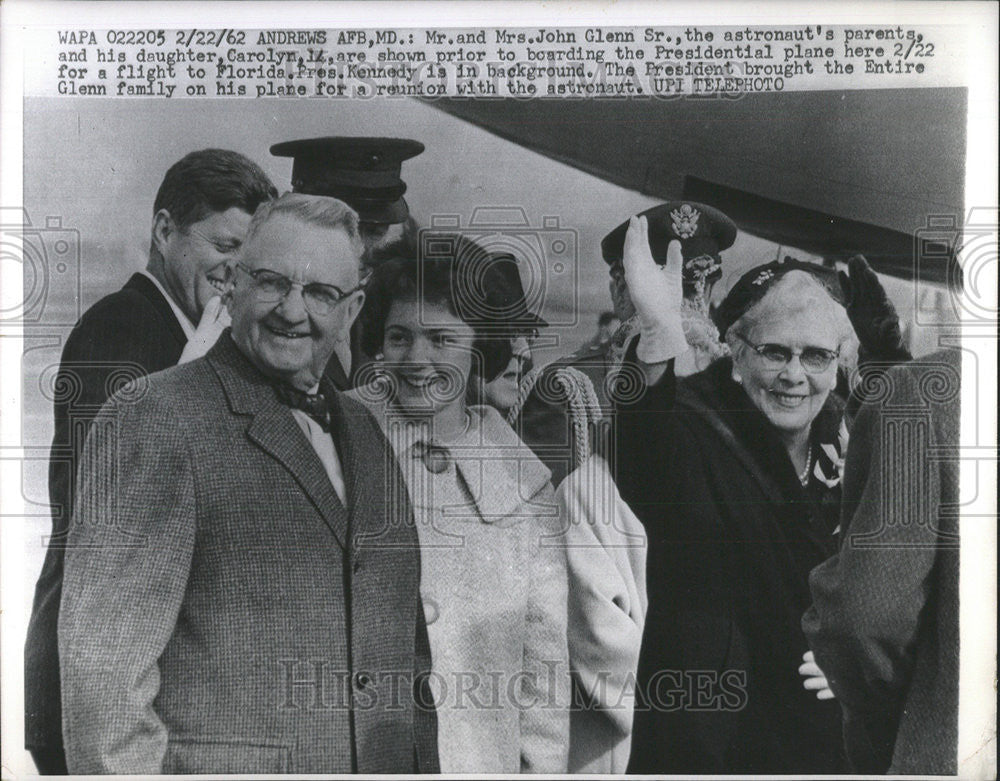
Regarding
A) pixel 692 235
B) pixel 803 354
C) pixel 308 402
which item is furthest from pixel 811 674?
pixel 308 402

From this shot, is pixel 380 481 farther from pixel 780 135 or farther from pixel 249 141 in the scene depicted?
pixel 780 135

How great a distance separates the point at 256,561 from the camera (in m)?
2.77

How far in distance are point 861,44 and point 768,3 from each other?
28cm

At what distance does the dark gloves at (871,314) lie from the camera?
9.60ft

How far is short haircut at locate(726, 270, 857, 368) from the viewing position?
292 centimetres

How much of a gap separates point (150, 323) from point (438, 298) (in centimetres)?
79

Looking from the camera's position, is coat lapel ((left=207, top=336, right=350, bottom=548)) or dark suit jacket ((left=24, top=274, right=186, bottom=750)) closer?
coat lapel ((left=207, top=336, right=350, bottom=548))

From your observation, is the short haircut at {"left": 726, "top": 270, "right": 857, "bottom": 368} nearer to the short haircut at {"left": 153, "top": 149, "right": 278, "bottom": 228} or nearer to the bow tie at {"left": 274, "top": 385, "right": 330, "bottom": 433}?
the bow tie at {"left": 274, "top": 385, "right": 330, "bottom": 433}

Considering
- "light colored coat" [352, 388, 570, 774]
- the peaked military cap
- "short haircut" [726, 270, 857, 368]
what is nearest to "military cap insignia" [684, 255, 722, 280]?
"short haircut" [726, 270, 857, 368]

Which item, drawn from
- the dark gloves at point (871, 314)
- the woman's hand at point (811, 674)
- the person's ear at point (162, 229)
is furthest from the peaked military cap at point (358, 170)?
the woman's hand at point (811, 674)

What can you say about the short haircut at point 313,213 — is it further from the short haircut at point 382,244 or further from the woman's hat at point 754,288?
the woman's hat at point 754,288

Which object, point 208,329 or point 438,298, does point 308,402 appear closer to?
point 208,329

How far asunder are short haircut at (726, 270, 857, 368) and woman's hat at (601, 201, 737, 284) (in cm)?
15

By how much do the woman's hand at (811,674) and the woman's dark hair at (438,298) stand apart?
1163mm
